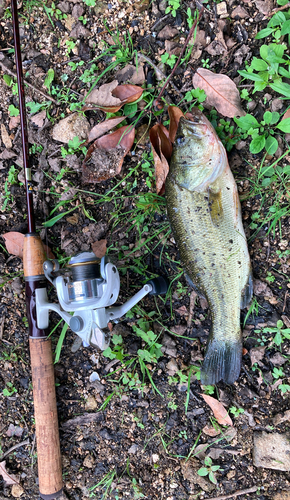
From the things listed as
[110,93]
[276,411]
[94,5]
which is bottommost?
[276,411]

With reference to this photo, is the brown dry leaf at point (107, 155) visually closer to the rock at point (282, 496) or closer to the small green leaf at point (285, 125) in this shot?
the small green leaf at point (285, 125)

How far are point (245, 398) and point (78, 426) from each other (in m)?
1.19

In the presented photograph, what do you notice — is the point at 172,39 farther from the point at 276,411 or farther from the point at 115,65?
the point at 276,411

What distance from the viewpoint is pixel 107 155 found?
2.30 metres

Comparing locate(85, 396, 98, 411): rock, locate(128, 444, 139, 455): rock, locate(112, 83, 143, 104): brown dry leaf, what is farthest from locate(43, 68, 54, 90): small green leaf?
locate(128, 444, 139, 455): rock

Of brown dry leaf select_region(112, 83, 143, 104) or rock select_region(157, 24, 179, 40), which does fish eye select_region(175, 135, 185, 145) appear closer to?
brown dry leaf select_region(112, 83, 143, 104)

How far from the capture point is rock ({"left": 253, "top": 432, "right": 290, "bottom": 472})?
2184 millimetres

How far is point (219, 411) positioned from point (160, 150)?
1758 mm

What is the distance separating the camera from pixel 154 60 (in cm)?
227

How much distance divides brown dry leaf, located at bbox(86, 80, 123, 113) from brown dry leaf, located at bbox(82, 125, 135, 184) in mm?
148

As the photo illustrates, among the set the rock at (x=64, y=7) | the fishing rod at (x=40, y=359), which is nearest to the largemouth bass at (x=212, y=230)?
the fishing rod at (x=40, y=359)

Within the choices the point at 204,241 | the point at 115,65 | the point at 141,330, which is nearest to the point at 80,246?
the point at 141,330

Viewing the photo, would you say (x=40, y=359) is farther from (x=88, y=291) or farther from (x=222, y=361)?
(x=222, y=361)

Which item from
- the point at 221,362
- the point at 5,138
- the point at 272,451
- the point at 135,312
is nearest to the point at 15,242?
the point at 5,138
